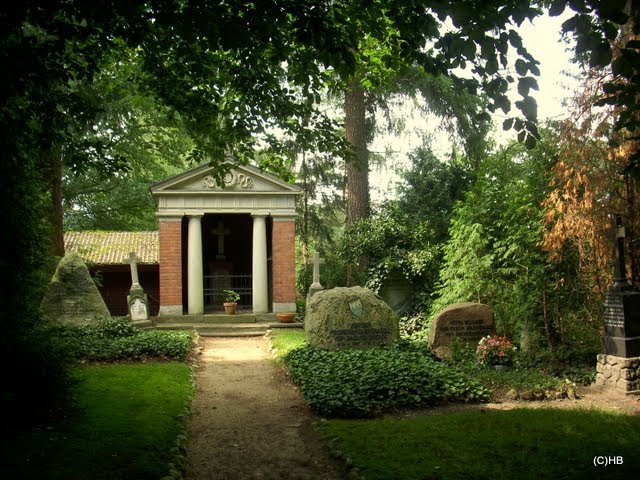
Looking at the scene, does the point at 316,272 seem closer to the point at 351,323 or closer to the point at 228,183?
the point at 228,183

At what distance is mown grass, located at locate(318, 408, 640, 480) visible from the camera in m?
5.03

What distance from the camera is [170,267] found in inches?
769

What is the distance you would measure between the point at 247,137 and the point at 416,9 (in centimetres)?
435

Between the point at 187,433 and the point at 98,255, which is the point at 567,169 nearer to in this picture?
the point at 187,433

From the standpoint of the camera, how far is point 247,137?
29.2 ft

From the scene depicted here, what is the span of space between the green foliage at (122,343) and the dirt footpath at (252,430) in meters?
0.81

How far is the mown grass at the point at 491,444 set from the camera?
16.5 ft

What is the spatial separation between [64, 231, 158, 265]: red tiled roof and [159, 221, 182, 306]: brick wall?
3597mm

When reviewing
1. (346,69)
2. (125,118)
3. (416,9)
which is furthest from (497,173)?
(125,118)

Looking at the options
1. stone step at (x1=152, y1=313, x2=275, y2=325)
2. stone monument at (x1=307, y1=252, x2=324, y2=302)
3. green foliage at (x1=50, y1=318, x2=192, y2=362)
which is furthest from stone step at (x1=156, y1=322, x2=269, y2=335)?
green foliage at (x1=50, y1=318, x2=192, y2=362)

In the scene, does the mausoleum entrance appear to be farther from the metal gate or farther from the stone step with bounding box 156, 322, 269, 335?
the stone step with bounding box 156, 322, 269, 335

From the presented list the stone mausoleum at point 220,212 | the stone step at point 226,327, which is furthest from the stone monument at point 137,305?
the stone mausoleum at point 220,212

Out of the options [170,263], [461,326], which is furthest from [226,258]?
[461,326]

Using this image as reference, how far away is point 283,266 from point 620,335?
1295cm
